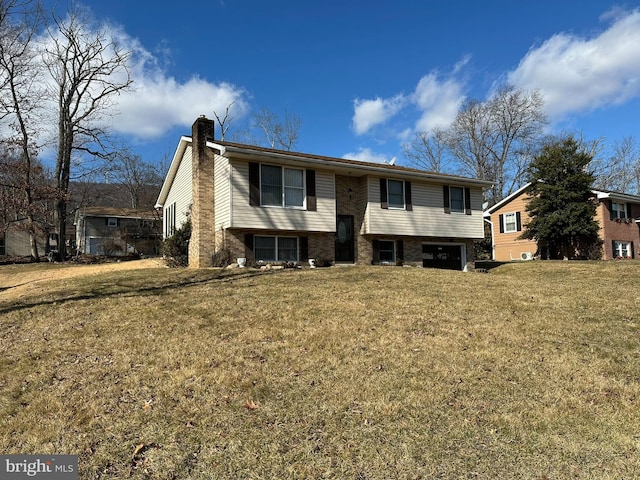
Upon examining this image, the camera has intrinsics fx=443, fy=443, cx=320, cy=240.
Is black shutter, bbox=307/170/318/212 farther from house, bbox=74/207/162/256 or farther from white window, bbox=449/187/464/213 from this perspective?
house, bbox=74/207/162/256

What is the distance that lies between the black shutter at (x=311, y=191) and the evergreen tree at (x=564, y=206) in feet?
52.4

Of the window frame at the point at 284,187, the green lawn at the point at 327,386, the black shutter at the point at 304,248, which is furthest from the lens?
the black shutter at the point at 304,248

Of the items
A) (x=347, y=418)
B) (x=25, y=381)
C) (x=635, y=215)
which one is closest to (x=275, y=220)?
(x=25, y=381)

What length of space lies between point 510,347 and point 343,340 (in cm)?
241

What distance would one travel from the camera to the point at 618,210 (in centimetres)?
2744

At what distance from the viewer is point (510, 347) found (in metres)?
6.39

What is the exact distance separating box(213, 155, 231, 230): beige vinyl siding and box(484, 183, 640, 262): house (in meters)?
20.2

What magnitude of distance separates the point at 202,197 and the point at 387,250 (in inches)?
312

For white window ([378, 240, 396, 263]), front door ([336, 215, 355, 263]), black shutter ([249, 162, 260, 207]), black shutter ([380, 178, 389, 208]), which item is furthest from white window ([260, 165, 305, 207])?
white window ([378, 240, 396, 263])


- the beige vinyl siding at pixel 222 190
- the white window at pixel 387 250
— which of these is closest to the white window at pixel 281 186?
the beige vinyl siding at pixel 222 190

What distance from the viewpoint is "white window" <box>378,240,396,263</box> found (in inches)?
739

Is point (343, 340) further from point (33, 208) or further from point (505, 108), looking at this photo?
point (505, 108)

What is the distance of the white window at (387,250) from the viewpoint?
18.8 m

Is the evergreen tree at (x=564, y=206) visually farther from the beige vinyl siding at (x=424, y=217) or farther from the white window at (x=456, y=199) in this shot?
the white window at (x=456, y=199)
